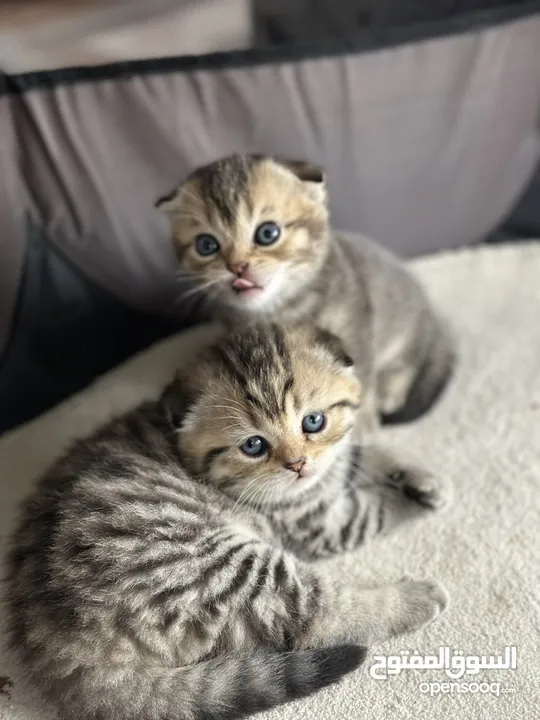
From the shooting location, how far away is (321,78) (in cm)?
151

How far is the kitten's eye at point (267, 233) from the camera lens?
1.26 m

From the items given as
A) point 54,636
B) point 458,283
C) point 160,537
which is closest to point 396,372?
point 458,283

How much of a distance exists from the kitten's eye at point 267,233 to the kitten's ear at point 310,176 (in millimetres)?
107

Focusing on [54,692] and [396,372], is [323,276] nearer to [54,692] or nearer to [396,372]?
[396,372]

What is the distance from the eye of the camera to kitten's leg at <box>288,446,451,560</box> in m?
1.15

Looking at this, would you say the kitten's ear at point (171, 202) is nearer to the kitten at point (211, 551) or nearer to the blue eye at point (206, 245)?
the blue eye at point (206, 245)

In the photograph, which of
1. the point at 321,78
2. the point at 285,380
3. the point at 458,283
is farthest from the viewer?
the point at 458,283

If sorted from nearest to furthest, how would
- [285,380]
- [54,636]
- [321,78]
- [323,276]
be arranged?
[54,636] < [285,380] < [323,276] < [321,78]

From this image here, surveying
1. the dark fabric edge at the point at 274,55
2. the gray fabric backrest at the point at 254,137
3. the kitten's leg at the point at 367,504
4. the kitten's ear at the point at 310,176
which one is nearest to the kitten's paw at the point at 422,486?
the kitten's leg at the point at 367,504

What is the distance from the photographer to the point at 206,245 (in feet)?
4.27

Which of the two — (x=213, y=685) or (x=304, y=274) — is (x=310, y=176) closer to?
(x=304, y=274)

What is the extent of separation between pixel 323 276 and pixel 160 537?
1.98 feet

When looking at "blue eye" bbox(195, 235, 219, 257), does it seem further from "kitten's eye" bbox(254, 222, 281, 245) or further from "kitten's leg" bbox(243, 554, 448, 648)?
"kitten's leg" bbox(243, 554, 448, 648)

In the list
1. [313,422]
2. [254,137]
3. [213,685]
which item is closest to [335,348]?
[313,422]
